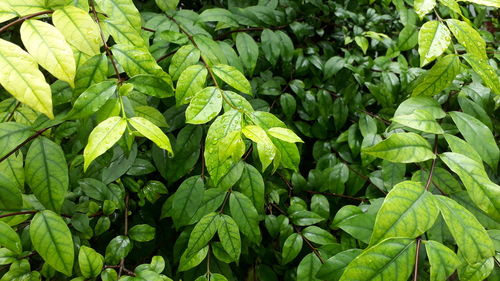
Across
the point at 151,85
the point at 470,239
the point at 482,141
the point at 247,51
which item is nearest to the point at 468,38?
the point at 482,141

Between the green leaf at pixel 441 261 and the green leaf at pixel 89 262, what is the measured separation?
0.58 m

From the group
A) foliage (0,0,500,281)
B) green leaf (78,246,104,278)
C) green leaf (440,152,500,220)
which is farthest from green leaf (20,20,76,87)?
green leaf (440,152,500,220)

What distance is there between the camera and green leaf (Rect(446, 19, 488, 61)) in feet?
2.40

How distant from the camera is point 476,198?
61 centimetres

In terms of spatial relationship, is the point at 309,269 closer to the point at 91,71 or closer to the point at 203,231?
the point at 203,231

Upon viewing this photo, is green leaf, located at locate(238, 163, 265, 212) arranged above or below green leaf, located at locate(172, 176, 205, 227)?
above

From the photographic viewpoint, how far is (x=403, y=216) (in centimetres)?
56

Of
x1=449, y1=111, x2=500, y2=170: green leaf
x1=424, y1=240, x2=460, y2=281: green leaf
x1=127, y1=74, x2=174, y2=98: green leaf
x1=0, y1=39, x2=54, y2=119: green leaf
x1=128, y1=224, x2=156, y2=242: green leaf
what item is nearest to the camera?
x1=0, y1=39, x2=54, y2=119: green leaf

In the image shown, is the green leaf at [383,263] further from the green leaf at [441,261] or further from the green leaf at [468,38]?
the green leaf at [468,38]

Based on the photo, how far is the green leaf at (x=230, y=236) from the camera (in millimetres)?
804

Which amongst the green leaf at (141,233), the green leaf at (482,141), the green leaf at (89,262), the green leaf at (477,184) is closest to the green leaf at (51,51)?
the green leaf at (89,262)

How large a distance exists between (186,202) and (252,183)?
0.15 meters

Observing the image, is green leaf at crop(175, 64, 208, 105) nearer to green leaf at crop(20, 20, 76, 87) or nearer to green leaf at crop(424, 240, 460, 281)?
green leaf at crop(20, 20, 76, 87)

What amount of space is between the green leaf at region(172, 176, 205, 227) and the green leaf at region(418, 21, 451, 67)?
0.50 metres
